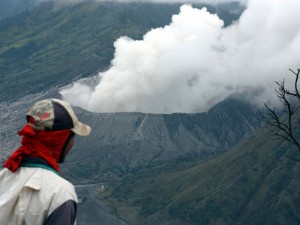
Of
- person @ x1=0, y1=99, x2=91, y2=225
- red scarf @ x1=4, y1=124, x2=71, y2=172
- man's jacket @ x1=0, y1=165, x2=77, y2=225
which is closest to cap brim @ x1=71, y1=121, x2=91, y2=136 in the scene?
person @ x1=0, y1=99, x2=91, y2=225

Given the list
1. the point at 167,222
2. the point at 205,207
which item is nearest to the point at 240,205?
the point at 205,207

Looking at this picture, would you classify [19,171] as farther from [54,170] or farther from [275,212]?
[275,212]

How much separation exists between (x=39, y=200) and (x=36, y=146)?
0.85 m

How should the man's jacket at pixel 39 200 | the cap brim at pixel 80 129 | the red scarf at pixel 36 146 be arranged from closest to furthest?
the man's jacket at pixel 39 200 → the red scarf at pixel 36 146 → the cap brim at pixel 80 129

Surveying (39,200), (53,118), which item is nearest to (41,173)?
(39,200)

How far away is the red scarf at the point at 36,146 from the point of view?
8.38 meters

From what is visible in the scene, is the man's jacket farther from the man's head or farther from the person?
the man's head

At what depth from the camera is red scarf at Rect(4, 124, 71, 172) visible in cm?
838

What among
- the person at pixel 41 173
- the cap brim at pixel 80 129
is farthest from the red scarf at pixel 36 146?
the cap brim at pixel 80 129

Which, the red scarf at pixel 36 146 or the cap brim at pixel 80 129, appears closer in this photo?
the red scarf at pixel 36 146

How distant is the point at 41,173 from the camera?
8.20 meters

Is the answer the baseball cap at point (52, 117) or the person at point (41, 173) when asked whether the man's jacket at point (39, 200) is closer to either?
the person at point (41, 173)

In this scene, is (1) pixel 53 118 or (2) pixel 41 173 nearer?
(2) pixel 41 173

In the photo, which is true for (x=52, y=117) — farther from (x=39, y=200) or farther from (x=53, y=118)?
(x=39, y=200)
